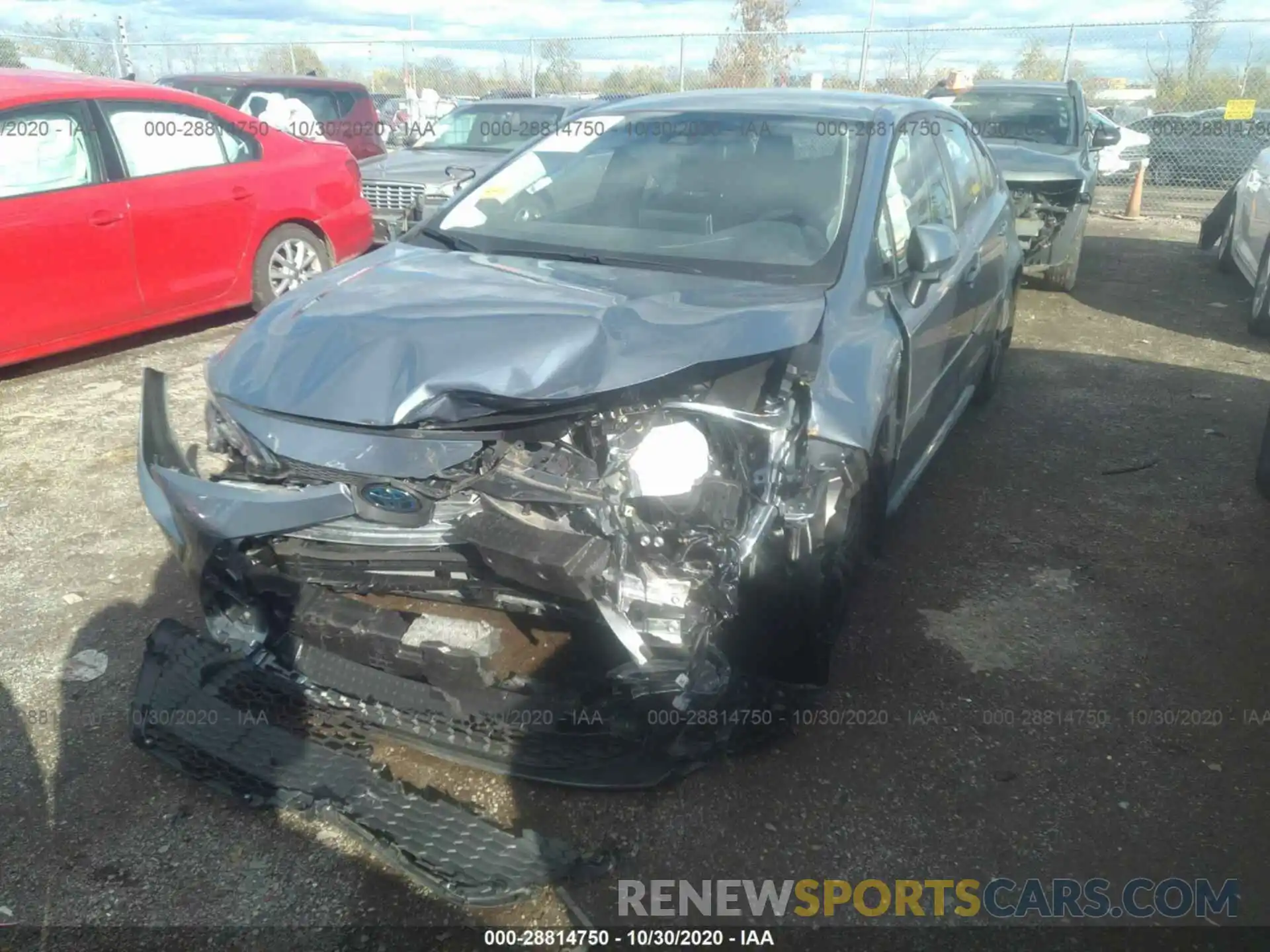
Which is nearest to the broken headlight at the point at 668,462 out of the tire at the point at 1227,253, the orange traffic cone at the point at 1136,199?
the tire at the point at 1227,253

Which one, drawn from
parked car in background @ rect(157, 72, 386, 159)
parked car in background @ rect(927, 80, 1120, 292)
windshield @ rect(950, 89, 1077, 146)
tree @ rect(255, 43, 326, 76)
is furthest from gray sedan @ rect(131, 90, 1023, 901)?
tree @ rect(255, 43, 326, 76)

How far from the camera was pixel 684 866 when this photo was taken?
7.67 ft

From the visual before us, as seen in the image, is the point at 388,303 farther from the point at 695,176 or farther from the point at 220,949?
the point at 220,949

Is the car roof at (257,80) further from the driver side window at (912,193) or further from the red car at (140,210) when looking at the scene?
the driver side window at (912,193)

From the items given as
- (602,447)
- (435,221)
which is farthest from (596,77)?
(602,447)

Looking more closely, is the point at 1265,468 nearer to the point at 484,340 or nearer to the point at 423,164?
the point at 484,340

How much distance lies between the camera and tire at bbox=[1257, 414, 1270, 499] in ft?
14.2

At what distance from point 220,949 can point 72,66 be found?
18.9 metres

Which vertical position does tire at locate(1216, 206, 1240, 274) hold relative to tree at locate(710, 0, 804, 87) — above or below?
below

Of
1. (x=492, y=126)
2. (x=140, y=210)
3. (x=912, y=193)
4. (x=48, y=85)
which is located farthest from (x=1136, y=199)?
(x=48, y=85)

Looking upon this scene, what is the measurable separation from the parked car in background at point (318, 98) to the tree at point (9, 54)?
6151 mm

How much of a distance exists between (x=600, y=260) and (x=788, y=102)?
1.17 metres

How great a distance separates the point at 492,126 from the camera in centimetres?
926

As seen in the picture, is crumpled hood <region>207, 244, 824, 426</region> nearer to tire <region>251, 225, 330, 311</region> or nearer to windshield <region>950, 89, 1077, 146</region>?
Result: tire <region>251, 225, 330, 311</region>
